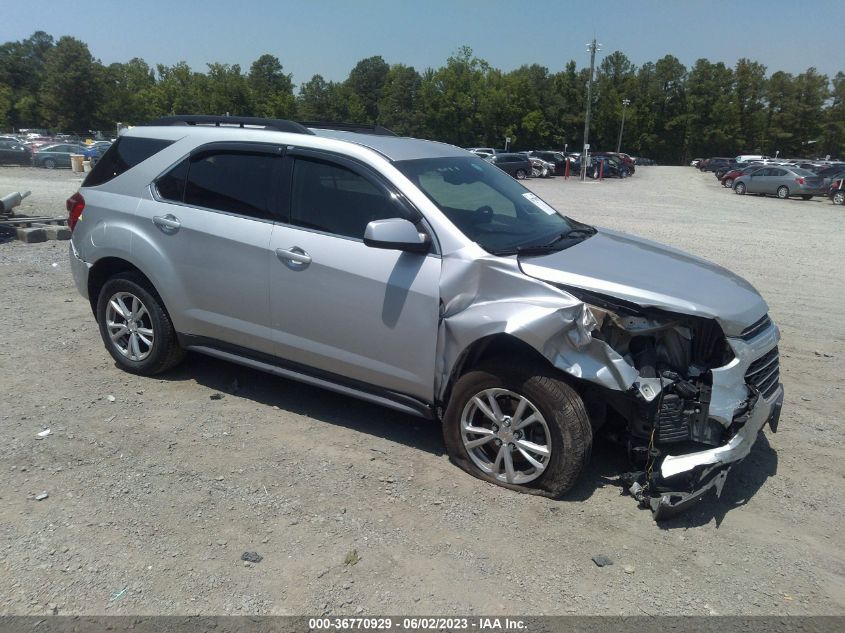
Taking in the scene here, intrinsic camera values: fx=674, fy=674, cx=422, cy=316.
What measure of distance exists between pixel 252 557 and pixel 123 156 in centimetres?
358

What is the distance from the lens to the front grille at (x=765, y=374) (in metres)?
3.82

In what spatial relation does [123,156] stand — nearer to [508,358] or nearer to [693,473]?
[508,358]

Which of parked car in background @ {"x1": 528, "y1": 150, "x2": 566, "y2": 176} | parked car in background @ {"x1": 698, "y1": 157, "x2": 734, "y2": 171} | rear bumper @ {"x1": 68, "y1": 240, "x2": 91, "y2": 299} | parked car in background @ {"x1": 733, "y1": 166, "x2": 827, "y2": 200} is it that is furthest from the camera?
parked car in background @ {"x1": 698, "y1": 157, "x2": 734, "y2": 171}

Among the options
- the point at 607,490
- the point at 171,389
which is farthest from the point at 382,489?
the point at 171,389

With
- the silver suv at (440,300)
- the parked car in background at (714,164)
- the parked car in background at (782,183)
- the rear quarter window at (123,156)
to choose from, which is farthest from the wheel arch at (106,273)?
the parked car in background at (714,164)

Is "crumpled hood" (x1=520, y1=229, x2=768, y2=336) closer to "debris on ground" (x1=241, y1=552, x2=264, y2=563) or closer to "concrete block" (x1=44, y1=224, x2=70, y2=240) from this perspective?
"debris on ground" (x1=241, y1=552, x2=264, y2=563)

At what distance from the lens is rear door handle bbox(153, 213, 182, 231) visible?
491 centimetres

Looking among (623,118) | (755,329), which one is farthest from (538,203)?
(623,118)

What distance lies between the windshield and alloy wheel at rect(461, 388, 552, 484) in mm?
893

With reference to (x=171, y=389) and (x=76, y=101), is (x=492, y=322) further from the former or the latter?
(x=76, y=101)

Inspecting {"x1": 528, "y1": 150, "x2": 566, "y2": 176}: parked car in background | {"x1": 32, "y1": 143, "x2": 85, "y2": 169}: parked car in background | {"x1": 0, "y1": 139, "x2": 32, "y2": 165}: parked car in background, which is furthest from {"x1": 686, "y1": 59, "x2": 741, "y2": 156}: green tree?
{"x1": 0, "y1": 139, "x2": 32, "y2": 165}: parked car in background

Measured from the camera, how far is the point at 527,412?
3.82m

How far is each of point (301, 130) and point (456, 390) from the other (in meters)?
2.17

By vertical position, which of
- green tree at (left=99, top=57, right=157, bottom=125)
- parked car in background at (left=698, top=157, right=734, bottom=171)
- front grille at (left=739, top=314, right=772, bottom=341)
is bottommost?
front grille at (left=739, top=314, right=772, bottom=341)
